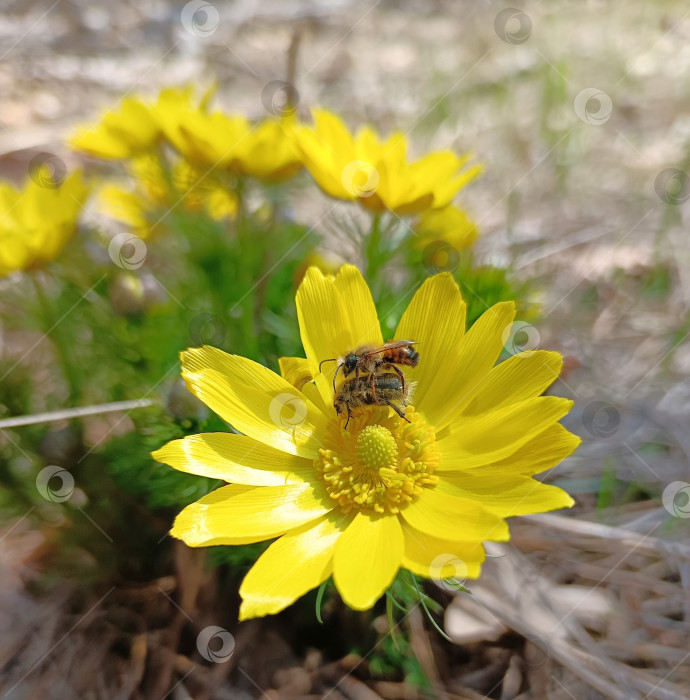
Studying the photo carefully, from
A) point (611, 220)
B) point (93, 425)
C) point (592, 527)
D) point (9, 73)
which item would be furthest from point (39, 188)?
point (9, 73)

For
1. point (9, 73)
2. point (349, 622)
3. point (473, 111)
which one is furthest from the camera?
point (9, 73)

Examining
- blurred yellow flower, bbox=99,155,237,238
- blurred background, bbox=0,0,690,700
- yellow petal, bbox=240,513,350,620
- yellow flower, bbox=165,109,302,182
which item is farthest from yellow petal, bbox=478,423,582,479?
blurred yellow flower, bbox=99,155,237,238

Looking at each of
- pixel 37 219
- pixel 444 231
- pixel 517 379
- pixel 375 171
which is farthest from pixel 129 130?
pixel 517 379

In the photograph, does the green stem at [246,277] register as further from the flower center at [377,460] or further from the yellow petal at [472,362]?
the yellow petal at [472,362]

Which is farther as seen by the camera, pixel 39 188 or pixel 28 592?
pixel 39 188

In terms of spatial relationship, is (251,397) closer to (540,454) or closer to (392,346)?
(392,346)

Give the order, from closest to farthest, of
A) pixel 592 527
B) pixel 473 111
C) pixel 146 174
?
pixel 592 527 < pixel 146 174 < pixel 473 111

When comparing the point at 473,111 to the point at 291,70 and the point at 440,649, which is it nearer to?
the point at 291,70
